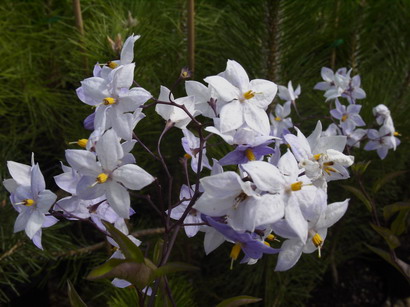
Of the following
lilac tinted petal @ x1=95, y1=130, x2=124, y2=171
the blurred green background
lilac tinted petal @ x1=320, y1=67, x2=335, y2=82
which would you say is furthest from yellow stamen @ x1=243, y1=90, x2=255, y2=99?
lilac tinted petal @ x1=320, y1=67, x2=335, y2=82

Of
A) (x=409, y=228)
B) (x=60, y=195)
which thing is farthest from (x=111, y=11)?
(x=409, y=228)

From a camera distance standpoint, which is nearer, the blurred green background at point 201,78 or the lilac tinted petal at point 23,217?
the lilac tinted petal at point 23,217

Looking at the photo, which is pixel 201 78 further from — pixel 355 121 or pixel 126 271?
pixel 126 271

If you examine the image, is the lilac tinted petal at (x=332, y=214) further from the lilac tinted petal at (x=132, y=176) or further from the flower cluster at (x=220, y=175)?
the lilac tinted petal at (x=132, y=176)

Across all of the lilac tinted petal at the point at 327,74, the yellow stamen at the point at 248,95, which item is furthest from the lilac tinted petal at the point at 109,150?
the lilac tinted petal at the point at 327,74

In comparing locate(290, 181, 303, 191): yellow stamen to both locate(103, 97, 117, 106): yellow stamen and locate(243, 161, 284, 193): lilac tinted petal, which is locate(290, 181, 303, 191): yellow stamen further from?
locate(103, 97, 117, 106): yellow stamen

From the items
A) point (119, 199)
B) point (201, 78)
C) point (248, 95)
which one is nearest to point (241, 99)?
point (248, 95)
